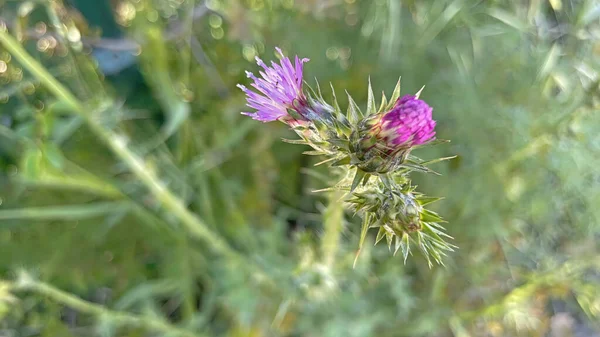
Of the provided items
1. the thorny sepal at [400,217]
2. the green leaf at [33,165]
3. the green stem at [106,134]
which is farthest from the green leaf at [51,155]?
the thorny sepal at [400,217]

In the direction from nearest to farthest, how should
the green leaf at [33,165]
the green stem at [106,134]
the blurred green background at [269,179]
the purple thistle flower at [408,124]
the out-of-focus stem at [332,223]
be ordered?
1. the purple thistle flower at [408,124]
2. the out-of-focus stem at [332,223]
3. the green stem at [106,134]
4. the green leaf at [33,165]
5. the blurred green background at [269,179]

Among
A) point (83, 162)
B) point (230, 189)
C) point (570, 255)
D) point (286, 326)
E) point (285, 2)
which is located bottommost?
point (286, 326)

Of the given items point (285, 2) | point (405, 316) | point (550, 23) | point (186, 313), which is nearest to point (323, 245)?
point (405, 316)

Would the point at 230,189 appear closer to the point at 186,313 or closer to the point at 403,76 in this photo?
the point at 186,313

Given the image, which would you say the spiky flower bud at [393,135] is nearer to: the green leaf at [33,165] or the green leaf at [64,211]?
the green leaf at [33,165]

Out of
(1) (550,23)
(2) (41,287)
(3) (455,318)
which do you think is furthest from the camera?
(1) (550,23)

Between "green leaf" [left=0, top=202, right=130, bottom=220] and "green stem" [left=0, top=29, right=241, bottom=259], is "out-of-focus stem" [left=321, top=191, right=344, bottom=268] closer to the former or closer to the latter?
"green stem" [left=0, top=29, right=241, bottom=259]
